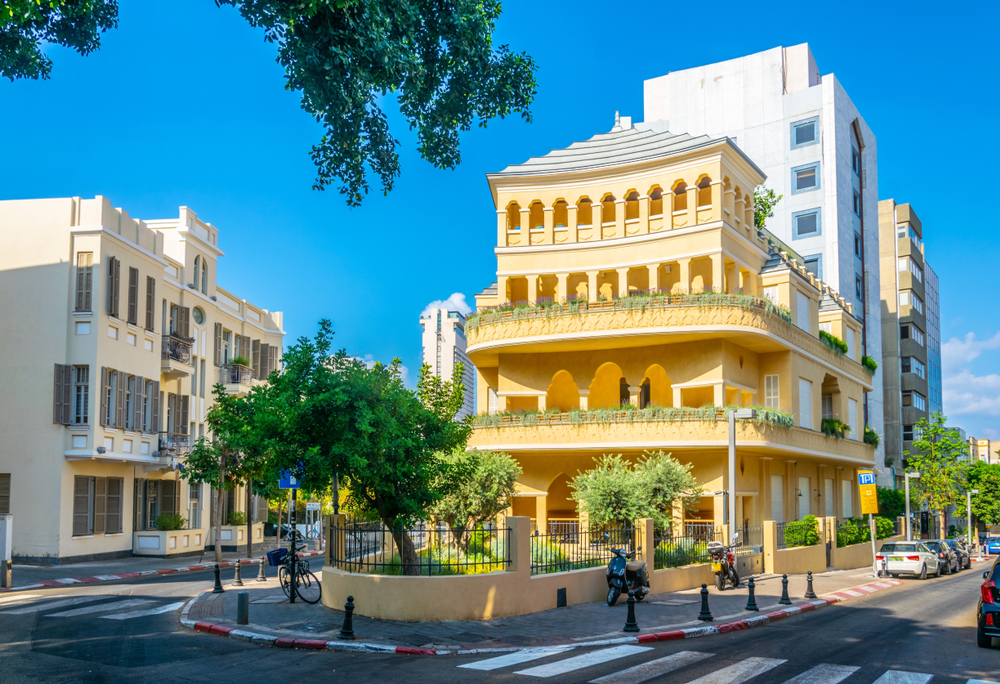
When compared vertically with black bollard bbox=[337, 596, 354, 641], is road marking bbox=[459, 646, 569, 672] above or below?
below

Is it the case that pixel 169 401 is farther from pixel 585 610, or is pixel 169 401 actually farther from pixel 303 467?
pixel 585 610

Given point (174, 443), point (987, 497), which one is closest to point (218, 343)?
point (174, 443)

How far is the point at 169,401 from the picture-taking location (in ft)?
127

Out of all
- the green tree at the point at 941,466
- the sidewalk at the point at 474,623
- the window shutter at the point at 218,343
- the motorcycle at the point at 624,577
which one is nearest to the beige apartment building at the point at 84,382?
the window shutter at the point at 218,343

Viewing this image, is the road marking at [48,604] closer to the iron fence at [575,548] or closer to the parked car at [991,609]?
the iron fence at [575,548]

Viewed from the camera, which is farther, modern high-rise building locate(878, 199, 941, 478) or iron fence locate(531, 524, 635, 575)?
modern high-rise building locate(878, 199, 941, 478)

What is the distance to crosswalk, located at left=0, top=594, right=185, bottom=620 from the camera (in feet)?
57.6

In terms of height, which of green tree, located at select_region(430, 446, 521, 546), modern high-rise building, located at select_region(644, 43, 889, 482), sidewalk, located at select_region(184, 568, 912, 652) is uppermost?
modern high-rise building, located at select_region(644, 43, 889, 482)

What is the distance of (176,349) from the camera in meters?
37.9

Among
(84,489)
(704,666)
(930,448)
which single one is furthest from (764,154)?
(704,666)

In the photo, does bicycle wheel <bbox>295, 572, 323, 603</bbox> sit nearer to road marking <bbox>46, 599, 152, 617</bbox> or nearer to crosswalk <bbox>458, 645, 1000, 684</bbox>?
road marking <bbox>46, 599, 152, 617</bbox>

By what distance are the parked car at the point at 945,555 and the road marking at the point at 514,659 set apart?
25786 millimetres

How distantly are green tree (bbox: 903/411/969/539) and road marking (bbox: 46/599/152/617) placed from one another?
51.6m

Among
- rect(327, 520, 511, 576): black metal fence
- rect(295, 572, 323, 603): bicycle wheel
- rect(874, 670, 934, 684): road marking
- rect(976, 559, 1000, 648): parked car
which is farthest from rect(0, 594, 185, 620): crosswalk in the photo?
rect(976, 559, 1000, 648): parked car
